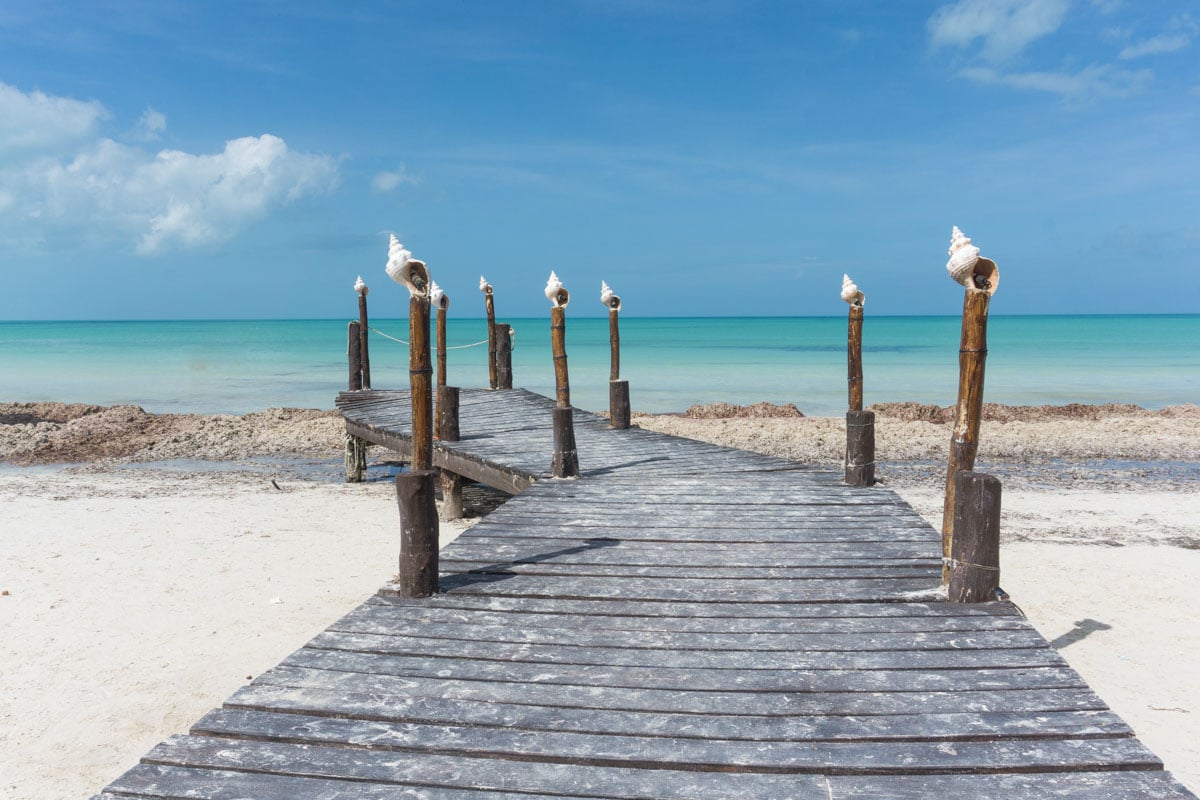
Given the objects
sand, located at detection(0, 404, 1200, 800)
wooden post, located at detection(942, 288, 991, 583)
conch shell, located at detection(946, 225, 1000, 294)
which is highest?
conch shell, located at detection(946, 225, 1000, 294)

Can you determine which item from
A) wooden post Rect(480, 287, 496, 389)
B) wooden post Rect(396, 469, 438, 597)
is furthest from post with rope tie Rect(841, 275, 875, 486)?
wooden post Rect(480, 287, 496, 389)

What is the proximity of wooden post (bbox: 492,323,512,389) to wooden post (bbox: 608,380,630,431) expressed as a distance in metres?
4.00

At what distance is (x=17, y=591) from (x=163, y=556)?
147 centimetres

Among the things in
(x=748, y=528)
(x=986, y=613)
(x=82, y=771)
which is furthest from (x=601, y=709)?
(x=82, y=771)

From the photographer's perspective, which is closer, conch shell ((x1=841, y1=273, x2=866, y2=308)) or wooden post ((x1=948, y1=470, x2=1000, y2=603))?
wooden post ((x1=948, y1=470, x2=1000, y2=603))

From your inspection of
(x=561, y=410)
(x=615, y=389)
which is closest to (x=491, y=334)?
(x=615, y=389)

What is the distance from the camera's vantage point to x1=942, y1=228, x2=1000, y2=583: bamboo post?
461 centimetres

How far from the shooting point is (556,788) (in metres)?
2.84

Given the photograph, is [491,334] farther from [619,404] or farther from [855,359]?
[855,359]

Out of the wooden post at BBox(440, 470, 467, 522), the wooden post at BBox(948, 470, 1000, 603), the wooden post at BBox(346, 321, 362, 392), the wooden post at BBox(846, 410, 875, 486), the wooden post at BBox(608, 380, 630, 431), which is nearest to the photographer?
the wooden post at BBox(948, 470, 1000, 603)

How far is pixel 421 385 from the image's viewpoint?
4.94 m

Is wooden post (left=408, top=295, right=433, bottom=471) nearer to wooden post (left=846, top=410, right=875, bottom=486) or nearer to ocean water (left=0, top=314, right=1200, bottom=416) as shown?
wooden post (left=846, top=410, right=875, bottom=486)

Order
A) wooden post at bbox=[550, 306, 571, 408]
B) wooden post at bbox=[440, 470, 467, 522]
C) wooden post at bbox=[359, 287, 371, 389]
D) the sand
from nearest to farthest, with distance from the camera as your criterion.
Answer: the sand → wooden post at bbox=[550, 306, 571, 408] → wooden post at bbox=[440, 470, 467, 522] → wooden post at bbox=[359, 287, 371, 389]

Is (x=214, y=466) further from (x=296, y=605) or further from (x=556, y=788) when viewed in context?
(x=556, y=788)
